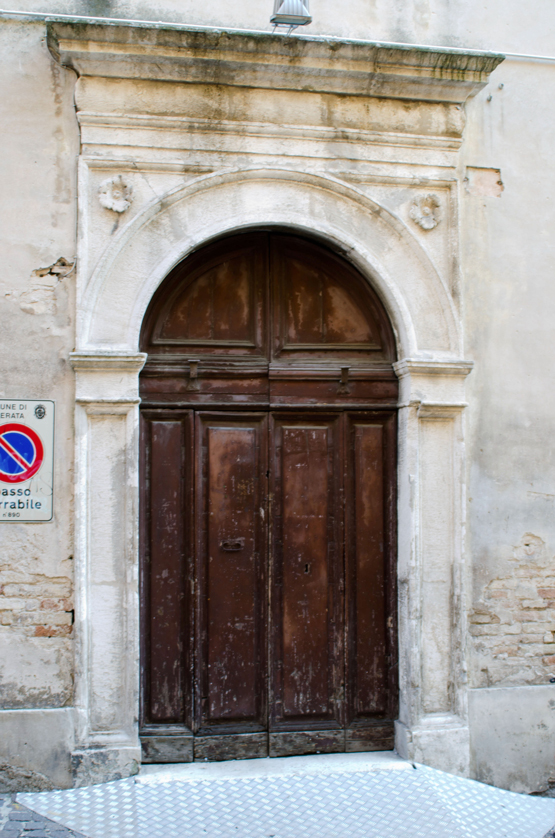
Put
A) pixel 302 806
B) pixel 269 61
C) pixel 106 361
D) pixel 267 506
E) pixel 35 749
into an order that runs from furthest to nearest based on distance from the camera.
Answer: pixel 267 506
pixel 269 61
pixel 106 361
pixel 35 749
pixel 302 806

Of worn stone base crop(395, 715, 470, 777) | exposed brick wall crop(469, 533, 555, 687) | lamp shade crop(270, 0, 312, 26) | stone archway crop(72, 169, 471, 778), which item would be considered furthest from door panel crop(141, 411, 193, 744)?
lamp shade crop(270, 0, 312, 26)

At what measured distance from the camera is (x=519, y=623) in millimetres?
4008

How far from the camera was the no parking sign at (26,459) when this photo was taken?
11.8ft

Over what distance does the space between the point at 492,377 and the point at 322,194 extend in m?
1.46

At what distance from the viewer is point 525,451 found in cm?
409

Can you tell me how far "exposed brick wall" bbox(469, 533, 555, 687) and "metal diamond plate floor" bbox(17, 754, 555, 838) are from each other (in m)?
0.64

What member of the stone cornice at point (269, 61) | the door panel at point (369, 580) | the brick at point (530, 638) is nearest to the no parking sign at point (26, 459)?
the door panel at point (369, 580)

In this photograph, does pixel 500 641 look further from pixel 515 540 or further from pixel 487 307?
pixel 487 307

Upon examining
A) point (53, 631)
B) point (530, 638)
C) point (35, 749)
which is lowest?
point (35, 749)

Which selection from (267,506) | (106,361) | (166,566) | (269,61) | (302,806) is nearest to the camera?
(302,806)

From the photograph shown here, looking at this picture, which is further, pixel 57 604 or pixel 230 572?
pixel 230 572

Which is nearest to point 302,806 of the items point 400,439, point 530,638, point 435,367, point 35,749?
point 35,749

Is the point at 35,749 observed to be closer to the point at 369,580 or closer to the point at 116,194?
the point at 369,580

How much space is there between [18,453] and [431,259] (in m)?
2.53
